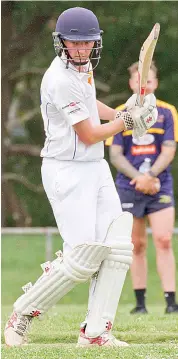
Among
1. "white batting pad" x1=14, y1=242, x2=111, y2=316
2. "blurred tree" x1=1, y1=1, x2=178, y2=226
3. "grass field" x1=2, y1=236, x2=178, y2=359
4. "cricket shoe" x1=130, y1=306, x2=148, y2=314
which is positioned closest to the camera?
"grass field" x1=2, y1=236, x2=178, y2=359

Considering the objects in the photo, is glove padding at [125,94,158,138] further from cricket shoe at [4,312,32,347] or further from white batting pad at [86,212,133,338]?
cricket shoe at [4,312,32,347]

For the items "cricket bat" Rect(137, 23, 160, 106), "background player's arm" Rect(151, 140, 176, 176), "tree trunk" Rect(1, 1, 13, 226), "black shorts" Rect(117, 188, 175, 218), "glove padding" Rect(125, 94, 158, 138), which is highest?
"cricket bat" Rect(137, 23, 160, 106)

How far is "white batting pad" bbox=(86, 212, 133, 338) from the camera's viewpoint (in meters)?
6.20

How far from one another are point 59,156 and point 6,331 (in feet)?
3.66

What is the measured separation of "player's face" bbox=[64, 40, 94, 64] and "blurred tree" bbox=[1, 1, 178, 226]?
11.0 m

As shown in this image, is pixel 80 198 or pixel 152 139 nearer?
pixel 80 198

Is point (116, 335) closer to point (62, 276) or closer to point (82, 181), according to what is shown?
point (62, 276)

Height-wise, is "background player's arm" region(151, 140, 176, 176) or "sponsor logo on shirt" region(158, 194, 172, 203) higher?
"background player's arm" region(151, 140, 176, 176)

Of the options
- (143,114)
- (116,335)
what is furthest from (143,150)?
(143,114)

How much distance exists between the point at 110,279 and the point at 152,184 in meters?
2.85

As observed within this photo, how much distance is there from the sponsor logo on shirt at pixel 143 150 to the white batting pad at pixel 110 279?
9.57 feet

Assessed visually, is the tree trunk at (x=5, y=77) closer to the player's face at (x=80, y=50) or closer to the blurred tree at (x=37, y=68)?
the blurred tree at (x=37, y=68)

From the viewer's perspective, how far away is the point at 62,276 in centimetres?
621

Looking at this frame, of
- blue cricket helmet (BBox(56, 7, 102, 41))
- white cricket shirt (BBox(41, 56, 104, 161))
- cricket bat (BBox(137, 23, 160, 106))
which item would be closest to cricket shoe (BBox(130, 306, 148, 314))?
white cricket shirt (BBox(41, 56, 104, 161))
